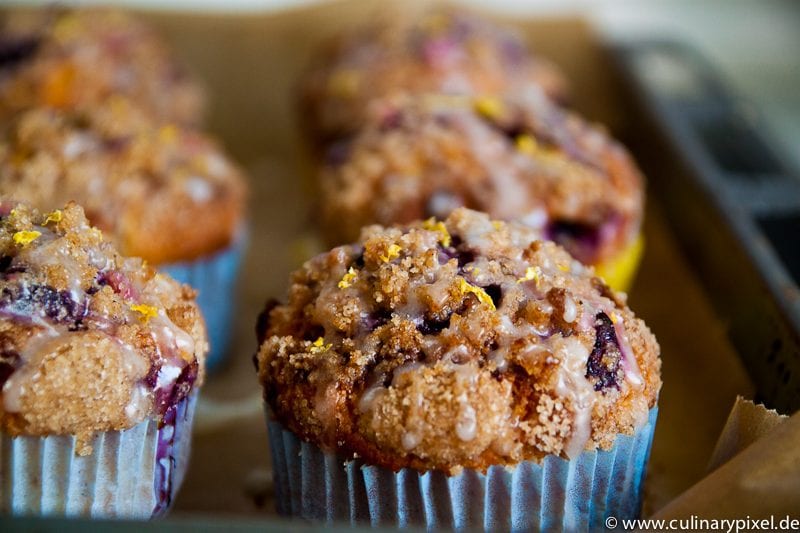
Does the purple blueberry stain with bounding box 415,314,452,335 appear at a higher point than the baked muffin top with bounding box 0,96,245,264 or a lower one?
lower

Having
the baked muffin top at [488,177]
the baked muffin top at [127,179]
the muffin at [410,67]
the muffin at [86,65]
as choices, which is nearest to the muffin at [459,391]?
the baked muffin top at [488,177]

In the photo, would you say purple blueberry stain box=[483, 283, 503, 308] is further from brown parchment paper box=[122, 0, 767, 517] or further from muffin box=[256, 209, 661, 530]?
brown parchment paper box=[122, 0, 767, 517]

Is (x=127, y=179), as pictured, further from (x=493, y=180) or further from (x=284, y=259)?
(x=493, y=180)

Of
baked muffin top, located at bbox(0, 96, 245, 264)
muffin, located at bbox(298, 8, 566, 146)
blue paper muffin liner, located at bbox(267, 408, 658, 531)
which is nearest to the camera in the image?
blue paper muffin liner, located at bbox(267, 408, 658, 531)

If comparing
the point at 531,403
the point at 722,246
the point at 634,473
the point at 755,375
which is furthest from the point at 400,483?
the point at 722,246

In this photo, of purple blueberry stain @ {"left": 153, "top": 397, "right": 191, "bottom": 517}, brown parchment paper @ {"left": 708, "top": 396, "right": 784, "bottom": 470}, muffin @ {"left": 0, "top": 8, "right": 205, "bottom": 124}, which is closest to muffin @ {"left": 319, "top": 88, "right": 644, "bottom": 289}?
brown parchment paper @ {"left": 708, "top": 396, "right": 784, "bottom": 470}

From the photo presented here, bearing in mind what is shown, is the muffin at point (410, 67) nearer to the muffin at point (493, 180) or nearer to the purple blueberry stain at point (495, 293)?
the muffin at point (493, 180)

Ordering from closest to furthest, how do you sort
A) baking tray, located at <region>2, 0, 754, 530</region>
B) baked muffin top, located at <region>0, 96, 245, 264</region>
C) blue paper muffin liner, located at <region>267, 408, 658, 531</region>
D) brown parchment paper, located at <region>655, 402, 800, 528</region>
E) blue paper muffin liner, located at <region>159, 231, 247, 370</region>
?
brown parchment paper, located at <region>655, 402, 800, 528</region> → blue paper muffin liner, located at <region>267, 408, 658, 531</region> → baking tray, located at <region>2, 0, 754, 530</region> → baked muffin top, located at <region>0, 96, 245, 264</region> → blue paper muffin liner, located at <region>159, 231, 247, 370</region>

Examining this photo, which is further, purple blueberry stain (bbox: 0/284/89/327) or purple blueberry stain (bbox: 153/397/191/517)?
purple blueberry stain (bbox: 153/397/191/517)
